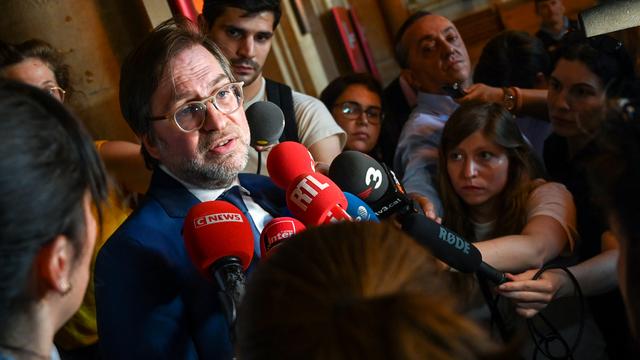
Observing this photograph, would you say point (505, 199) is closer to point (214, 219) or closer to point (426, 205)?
point (426, 205)

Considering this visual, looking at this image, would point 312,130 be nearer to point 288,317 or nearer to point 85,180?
point 85,180

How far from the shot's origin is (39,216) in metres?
0.94

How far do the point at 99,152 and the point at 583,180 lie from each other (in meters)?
1.53

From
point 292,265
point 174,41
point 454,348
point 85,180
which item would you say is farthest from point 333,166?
point 454,348

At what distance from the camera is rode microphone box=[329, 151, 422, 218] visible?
1515mm

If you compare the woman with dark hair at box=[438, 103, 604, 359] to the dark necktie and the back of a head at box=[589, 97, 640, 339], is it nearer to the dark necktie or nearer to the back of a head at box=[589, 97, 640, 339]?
the dark necktie

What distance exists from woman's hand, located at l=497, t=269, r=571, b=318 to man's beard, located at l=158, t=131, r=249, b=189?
2.19 ft

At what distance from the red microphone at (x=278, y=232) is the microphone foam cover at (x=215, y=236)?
3cm

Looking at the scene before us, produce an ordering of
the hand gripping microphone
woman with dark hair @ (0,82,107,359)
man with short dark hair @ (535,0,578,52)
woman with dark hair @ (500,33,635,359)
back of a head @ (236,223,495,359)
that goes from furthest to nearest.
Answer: man with short dark hair @ (535,0,578,52) < woman with dark hair @ (500,33,635,359) < the hand gripping microphone < woman with dark hair @ (0,82,107,359) < back of a head @ (236,223,495,359)

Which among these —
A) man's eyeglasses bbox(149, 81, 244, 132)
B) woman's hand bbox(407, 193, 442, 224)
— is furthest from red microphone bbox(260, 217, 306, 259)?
woman's hand bbox(407, 193, 442, 224)

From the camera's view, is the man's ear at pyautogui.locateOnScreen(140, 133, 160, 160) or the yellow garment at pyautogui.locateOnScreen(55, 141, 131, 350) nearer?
the man's ear at pyautogui.locateOnScreen(140, 133, 160, 160)

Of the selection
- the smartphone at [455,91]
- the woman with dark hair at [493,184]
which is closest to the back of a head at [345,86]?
the smartphone at [455,91]

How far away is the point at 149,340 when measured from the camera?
1.29 meters

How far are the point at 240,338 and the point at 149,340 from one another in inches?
19.3
